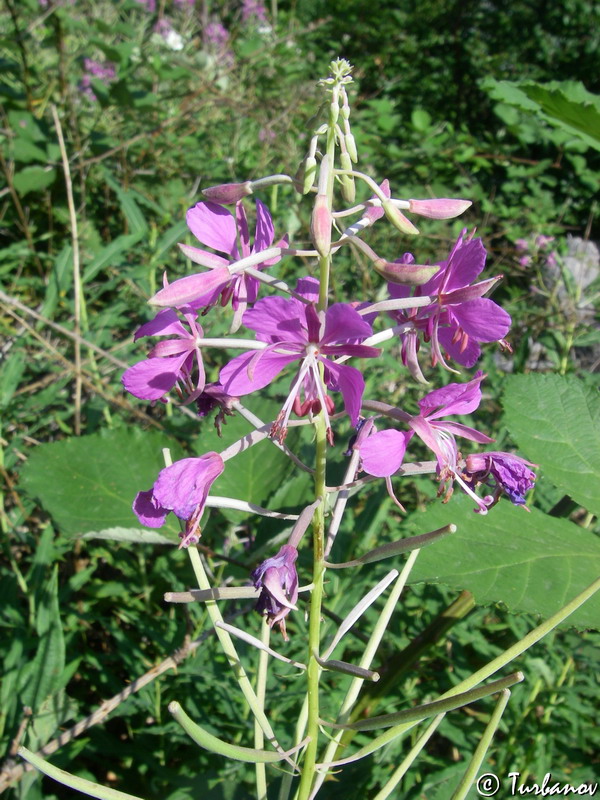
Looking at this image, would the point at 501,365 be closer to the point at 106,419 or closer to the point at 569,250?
the point at 569,250

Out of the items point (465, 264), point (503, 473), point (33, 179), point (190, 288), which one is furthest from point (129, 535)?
point (33, 179)

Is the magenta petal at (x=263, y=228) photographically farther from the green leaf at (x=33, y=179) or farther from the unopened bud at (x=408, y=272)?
the green leaf at (x=33, y=179)

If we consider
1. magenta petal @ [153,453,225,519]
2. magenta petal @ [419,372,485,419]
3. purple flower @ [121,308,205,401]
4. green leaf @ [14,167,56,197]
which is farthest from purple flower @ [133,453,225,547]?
green leaf @ [14,167,56,197]

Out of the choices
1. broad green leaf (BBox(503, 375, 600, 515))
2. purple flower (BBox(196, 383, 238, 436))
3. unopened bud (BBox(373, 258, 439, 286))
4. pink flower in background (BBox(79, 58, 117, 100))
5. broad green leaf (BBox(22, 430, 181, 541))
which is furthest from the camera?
pink flower in background (BBox(79, 58, 117, 100))

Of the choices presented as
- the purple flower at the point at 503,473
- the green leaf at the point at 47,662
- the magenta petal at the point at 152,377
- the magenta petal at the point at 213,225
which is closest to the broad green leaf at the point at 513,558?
the purple flower at the point at 503,473

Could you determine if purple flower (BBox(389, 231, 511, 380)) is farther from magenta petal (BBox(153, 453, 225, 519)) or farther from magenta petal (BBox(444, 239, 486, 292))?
magenta petal (BBox(153, 453, 225, 519))

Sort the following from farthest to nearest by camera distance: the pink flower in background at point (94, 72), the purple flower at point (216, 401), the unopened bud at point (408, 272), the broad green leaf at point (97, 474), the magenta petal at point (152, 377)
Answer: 1. the pink flower in background at point (94, 72)
2. the broad green leaf at point (97, 474)
3. the purple flower at point (216, 401)
4. the magenta petal at point (152, 377)
5. the unopened bud at point (408, 272)
